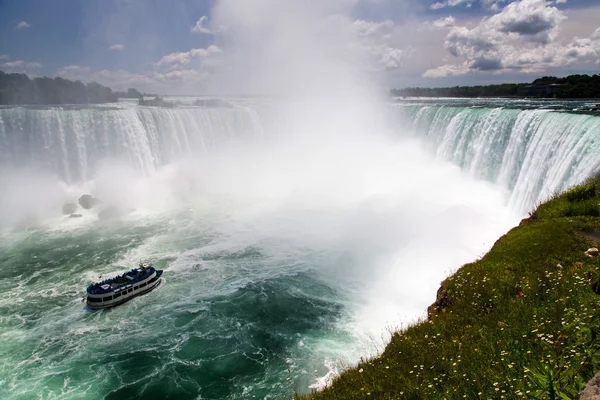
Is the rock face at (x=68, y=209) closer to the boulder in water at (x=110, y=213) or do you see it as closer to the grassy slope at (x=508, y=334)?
the boulder in water at (x=110, y=213)

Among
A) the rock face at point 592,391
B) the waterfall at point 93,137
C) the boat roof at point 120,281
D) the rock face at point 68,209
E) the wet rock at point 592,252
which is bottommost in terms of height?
the rock face at point 68,209

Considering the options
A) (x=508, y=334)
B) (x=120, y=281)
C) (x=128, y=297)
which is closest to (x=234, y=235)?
(x=120, y=281)

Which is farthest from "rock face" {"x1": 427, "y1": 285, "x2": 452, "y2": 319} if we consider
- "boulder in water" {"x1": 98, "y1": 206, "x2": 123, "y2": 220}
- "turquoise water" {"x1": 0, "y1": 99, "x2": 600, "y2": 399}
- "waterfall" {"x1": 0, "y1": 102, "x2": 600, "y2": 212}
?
"boulder in water" {"x1": 98, "y1": 206, "x2": 123, "y2": 220}

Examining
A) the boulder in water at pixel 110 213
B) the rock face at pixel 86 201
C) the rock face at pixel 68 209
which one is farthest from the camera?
the rock face at pixel 86 201

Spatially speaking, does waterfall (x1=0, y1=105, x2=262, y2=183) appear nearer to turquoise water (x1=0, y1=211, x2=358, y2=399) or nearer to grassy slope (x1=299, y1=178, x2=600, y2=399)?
turquoise water (x1=0, y1=211, x2=358, y2=399)

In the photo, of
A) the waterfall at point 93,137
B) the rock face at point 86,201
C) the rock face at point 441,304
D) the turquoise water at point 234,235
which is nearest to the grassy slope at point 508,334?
the rock face at point 441,304

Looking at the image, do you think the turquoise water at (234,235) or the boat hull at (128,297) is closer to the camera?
the turquoise water at (234,235)

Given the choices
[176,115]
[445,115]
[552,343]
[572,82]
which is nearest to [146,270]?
[552,343]
